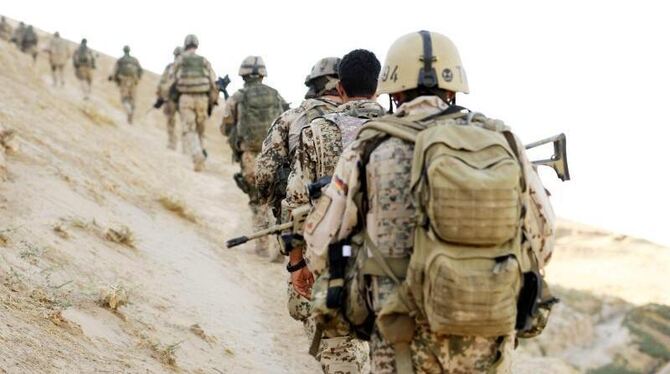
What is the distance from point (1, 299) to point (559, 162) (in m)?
2.94

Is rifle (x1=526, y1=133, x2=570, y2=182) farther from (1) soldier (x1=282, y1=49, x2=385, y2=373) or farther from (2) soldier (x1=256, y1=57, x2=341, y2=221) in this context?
(2) soldier (x1=256, y1=57, x2=341, y2=221)

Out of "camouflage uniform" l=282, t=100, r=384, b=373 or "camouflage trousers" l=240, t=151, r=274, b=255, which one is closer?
"camouflage uniform" l=282, t=100, r=384, b=373

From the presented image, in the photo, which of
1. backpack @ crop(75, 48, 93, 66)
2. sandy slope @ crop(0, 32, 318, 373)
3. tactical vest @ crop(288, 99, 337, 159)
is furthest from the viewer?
backpack @ crop(75, 48, 93, 66)

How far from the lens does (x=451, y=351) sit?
10.7 ft

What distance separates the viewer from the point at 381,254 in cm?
334

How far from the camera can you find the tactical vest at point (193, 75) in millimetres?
14680

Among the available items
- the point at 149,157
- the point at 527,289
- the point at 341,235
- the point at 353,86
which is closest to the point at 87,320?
the point at 353,86

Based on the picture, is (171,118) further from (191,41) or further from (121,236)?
(121,236)

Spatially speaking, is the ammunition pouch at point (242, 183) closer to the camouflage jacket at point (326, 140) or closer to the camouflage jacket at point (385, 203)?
the camouflage jacket at point (326, 140)

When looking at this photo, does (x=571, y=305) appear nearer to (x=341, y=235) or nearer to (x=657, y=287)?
(x=657, y=287)

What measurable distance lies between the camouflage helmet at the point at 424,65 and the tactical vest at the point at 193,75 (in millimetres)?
11352

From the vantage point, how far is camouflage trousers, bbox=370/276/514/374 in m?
3.25

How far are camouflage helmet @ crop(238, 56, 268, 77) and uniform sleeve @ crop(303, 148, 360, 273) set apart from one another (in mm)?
6514

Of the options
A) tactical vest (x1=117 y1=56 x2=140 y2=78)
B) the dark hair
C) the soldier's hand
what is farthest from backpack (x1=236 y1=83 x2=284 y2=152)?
tactical vest (x1=117 y1=56 x2=140 y2=78)
